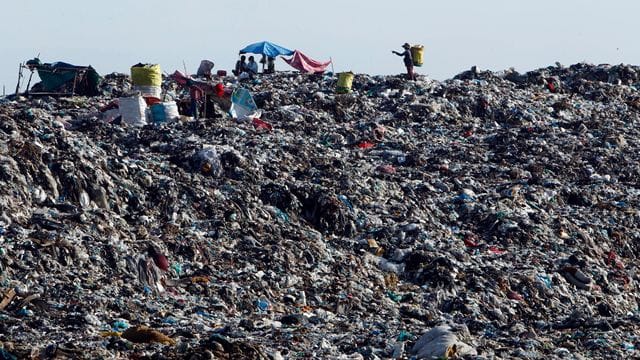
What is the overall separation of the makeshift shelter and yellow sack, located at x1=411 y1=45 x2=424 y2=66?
7182 millimetres

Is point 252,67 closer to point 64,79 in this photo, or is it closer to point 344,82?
point 344,82

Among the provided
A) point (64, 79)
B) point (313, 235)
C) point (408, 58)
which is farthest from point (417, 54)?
point (313, 235)

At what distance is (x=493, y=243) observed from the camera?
1443cm

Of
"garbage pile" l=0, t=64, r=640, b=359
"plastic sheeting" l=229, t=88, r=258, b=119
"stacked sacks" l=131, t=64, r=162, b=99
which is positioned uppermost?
"stacked sacks" l=131, t=64, r=162, b=99

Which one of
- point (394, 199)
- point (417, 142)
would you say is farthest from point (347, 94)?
point (394, 199)

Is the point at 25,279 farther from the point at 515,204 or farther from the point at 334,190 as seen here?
the point at 515,204

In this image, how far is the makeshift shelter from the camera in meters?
17.6

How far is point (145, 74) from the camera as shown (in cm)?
1692

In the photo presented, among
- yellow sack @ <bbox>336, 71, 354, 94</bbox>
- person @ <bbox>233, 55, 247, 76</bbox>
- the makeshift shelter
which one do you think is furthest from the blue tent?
the makeshift shelter

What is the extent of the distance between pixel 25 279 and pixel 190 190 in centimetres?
355

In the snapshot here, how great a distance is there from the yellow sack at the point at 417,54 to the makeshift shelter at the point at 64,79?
7.18 metres

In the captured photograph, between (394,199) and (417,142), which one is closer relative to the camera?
(394,199)

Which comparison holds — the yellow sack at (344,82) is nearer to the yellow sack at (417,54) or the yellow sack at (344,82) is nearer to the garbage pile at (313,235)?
the garbage pile at (313,235)

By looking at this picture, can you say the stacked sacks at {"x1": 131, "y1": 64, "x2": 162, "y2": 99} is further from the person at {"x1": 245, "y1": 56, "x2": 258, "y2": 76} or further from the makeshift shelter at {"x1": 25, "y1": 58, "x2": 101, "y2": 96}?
the person at {"x1": 245, "y1": 56, "x2": 258, "y2": 76}
